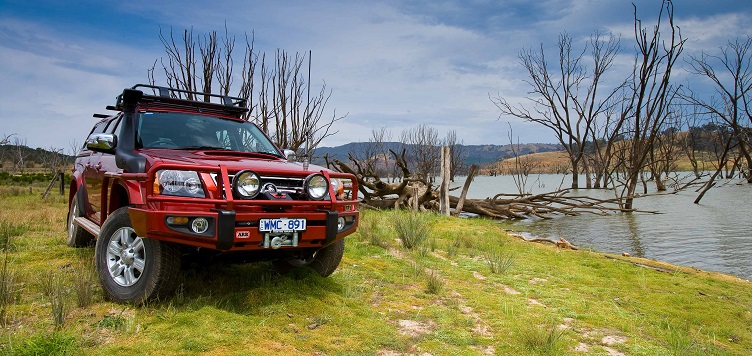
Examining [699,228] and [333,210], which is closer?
[333,210]

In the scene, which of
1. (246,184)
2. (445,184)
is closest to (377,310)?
(246,184)

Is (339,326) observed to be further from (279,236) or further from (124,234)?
(124,234)

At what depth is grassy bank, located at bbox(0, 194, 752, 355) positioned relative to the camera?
3.35m

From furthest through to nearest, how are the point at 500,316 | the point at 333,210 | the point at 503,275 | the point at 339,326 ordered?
1. the point at 503,275
2. the point at 500,316
3. the point at 333,210
4. the point at 339,326

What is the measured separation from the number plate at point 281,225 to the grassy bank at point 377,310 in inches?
28.1

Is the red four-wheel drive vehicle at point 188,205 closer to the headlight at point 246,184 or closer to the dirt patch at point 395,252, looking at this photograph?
the headlight at point 246,184

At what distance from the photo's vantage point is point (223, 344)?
10.7 ft

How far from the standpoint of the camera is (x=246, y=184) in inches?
145

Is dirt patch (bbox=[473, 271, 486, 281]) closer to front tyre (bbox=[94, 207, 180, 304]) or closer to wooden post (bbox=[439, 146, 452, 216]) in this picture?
front tyre (bbox=[94, 207, 180, 304])

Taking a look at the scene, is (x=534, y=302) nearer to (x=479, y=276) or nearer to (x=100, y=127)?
(x=479, y=276)

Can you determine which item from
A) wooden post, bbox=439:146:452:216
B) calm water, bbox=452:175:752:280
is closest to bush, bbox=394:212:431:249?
calm water, bbox=452:175:752:280

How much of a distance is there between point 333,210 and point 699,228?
12.5 meters

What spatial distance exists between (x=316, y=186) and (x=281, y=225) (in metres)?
0.51

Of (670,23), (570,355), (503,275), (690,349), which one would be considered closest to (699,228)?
(670,23)
